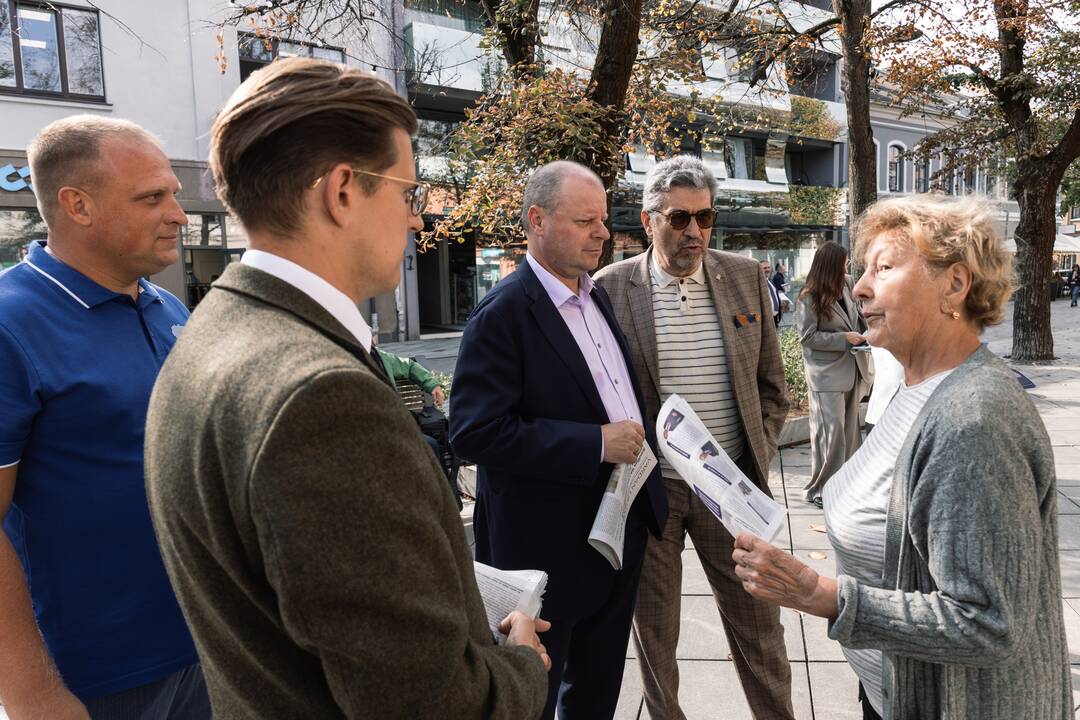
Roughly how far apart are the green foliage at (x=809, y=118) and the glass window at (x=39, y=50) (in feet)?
73.1

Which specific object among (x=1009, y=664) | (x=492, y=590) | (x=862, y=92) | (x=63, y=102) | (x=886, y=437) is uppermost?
(x=63, y=102)

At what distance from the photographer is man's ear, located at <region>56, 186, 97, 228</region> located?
182 cm

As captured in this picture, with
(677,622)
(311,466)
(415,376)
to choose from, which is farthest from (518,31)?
(311,466)

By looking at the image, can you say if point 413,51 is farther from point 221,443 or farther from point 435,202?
point 221,443

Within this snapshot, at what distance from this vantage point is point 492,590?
1.44 meters

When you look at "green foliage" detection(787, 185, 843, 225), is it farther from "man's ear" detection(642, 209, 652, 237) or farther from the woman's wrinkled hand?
the woman's wrinkled hand

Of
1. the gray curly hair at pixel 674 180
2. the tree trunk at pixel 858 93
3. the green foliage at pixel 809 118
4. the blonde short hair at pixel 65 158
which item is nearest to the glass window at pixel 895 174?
the green foliage at pixel 809 118

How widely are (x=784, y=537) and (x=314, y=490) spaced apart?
14.6 feet

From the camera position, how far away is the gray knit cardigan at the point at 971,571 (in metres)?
1.32

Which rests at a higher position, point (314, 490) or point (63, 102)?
point (63, 102)

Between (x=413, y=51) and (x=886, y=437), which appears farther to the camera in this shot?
(x=413, y=51)

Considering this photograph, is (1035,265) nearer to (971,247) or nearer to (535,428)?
(971,247)

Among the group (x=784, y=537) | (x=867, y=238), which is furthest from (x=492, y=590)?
(x=784, y=537)

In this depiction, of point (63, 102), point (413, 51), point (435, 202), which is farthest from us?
point (435, 202)
